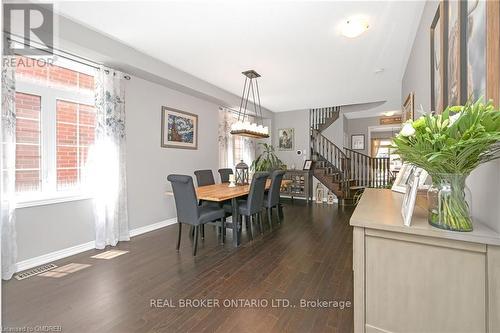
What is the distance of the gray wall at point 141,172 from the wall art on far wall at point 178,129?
0.32ft

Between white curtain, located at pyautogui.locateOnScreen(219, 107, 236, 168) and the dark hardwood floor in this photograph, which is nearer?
the dark hardwood floor

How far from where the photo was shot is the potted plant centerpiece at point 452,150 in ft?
2.69

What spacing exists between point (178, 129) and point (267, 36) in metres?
2.45

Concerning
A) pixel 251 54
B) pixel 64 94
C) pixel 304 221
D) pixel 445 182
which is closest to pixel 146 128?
pixel 64 94

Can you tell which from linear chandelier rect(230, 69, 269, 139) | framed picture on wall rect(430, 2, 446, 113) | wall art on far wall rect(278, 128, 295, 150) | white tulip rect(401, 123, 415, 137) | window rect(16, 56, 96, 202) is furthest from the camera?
wall art on far wall rect(278, 128, 295, 150)

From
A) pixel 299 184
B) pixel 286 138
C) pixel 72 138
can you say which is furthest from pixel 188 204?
pixel 286 138

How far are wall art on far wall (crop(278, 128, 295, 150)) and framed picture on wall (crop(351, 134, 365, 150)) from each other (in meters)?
2.96

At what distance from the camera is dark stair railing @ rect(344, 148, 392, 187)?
22.6ft

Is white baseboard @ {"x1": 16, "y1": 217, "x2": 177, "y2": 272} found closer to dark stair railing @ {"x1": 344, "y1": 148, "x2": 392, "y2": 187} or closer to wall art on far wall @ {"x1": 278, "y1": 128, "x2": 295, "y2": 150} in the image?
wall art on far wall @ {"x1": 278, "y1": 128, "x2": 295, "y2": 150}

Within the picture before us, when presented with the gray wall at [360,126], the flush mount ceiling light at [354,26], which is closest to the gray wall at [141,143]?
the flush mount ceiling light at [354,26]

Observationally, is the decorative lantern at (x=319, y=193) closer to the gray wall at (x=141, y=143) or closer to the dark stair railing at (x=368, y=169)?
the dark stair railing at (x=368, y=169)

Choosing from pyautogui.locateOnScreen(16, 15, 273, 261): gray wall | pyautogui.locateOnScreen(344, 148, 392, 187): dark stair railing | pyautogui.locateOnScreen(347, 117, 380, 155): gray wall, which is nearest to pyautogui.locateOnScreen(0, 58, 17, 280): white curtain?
pyautogui.locateOnScreen(16, 15, 273, 261): gray wall

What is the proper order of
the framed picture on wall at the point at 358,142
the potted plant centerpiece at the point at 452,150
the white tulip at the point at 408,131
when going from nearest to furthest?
1. the potted plant centerpiece at the point at 452,150
2. the white tulip at the point at 408,131
3. the framed picture on wall at the point at 358,142

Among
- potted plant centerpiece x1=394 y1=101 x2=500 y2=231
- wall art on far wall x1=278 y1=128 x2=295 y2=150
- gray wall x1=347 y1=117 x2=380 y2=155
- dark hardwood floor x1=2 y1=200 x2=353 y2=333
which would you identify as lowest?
dark hardwood floor x1=2 y1=200 x2=353 y2=333
